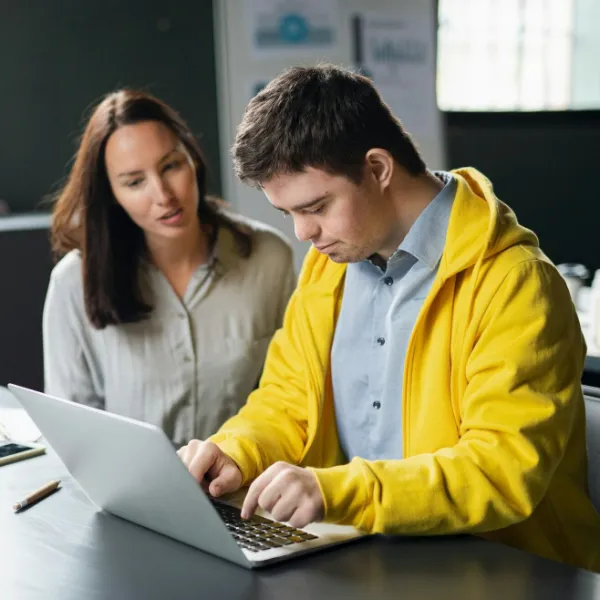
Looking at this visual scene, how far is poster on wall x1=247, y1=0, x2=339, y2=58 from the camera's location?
437cm

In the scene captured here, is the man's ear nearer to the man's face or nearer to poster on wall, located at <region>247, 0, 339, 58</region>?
the man's face

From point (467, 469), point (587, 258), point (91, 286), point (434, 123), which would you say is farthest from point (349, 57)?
point (467, 469)

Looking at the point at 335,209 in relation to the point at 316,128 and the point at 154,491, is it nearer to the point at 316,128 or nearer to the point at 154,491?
the point at 316,128

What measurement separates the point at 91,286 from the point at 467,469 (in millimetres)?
1275

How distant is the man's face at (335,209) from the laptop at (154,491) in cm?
38

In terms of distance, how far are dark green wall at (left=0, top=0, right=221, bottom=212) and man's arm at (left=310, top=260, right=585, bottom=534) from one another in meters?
2.91

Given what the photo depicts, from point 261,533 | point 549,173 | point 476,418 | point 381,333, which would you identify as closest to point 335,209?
point 381,333

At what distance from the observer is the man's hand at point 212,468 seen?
4.69 feet

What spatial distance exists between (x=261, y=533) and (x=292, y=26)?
347 cm

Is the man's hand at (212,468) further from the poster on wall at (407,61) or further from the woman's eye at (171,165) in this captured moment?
the poster on wall at (407,61)

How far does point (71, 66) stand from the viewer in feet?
13.5

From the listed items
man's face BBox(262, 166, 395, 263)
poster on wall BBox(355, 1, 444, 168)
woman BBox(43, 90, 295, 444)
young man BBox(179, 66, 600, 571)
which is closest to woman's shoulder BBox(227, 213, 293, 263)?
woman BBox(43, 90, 295, 444)

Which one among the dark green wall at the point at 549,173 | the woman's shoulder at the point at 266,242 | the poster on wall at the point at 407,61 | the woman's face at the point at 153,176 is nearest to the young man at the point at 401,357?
the woman's face at the point at 153,176

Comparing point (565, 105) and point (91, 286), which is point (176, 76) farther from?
point (91, 286)
